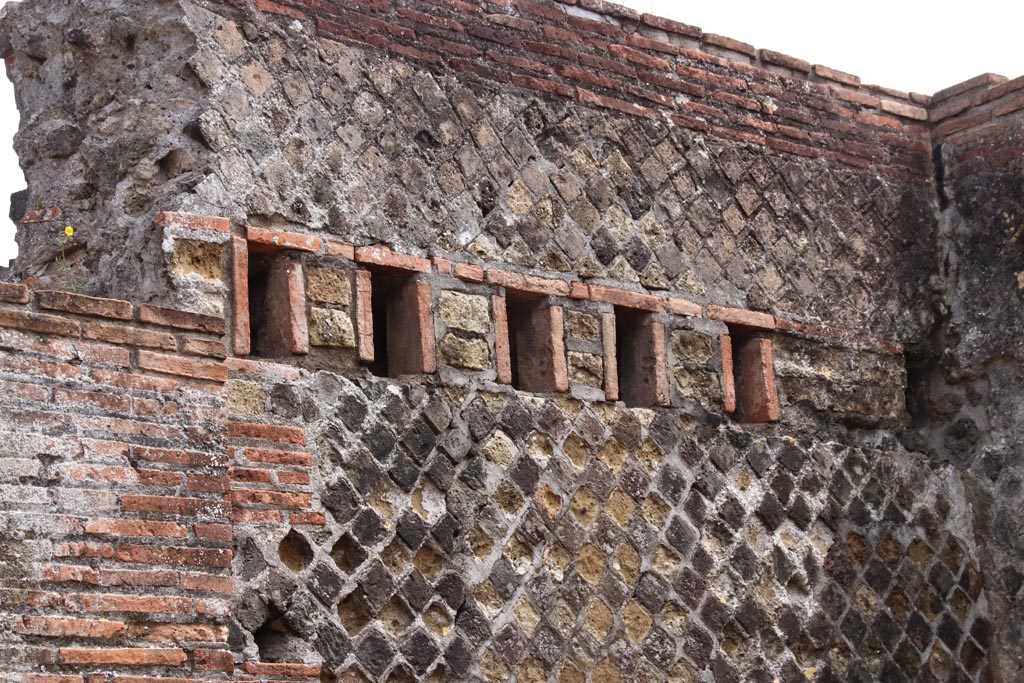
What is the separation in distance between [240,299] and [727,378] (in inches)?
82.6

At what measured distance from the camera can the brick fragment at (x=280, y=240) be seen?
16.6ft

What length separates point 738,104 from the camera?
6.57 meters

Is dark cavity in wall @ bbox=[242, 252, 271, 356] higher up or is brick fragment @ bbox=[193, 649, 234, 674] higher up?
dark cavity in wall @ bbox=[242, 252, 271, 356]

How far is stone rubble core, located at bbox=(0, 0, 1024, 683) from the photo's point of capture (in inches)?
174

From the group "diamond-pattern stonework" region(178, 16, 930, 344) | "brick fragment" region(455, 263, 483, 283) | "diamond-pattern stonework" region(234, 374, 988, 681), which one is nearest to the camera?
"diamond-pattern stonework" region(234, 374, 988, 681)

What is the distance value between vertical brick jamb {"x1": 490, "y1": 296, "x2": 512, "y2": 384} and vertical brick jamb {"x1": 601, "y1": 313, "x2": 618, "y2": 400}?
1.38 ft

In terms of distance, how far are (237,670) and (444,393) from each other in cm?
124

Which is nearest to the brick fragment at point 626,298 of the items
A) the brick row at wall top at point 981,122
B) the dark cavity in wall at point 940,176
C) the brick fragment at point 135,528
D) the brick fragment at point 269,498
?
the brick fragment at point 269,498

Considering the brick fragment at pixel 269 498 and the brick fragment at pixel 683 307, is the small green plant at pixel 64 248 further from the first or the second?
the brick fragment at pixel 683 307

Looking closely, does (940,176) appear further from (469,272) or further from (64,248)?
(64,248)

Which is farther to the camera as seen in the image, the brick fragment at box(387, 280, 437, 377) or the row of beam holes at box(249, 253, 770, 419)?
the brick fragment at box(387, 280, 437, 377)

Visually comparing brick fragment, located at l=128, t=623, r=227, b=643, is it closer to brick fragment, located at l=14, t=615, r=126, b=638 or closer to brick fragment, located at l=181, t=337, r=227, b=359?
brick fragment, located at l=14, t=615, r=126, b=638

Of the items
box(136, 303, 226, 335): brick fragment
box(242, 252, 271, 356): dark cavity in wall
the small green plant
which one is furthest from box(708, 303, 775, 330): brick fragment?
the small green plant

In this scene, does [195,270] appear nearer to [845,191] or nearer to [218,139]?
[218,139]
